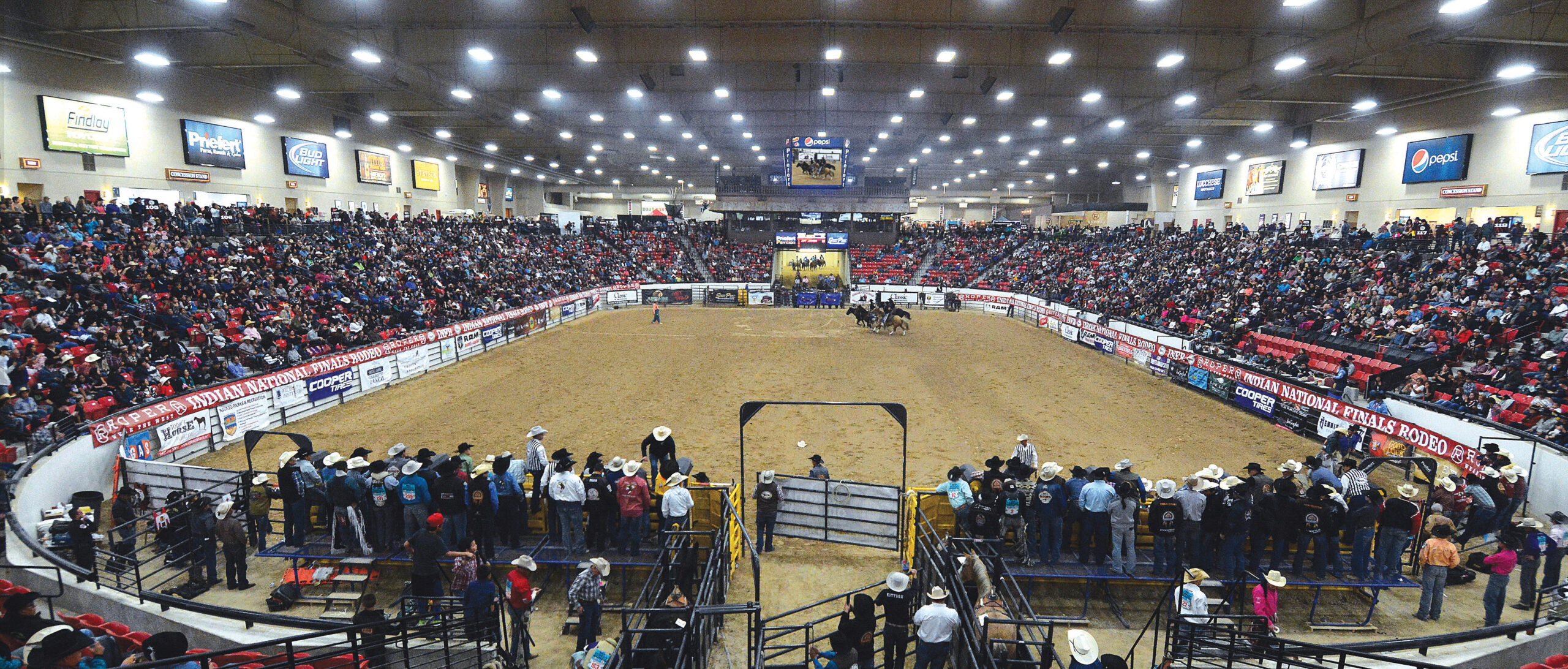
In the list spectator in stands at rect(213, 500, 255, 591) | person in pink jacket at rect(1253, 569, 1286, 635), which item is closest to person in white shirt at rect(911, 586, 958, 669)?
person in pink jacket at rect(1253, 569, 1286, 635)

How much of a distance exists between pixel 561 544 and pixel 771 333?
71.3 feet

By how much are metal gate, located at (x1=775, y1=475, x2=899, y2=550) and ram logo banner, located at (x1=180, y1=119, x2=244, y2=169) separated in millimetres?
29595

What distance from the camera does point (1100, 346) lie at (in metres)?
26.9

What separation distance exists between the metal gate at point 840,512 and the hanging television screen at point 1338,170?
105 ft

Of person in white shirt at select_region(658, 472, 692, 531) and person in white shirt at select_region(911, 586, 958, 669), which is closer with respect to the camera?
person in white shirt at select_region(911, 586, 958, 669)

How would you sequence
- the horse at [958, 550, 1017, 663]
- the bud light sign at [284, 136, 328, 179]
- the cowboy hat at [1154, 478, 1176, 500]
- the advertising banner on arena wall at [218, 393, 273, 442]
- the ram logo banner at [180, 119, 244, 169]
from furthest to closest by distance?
1. the bud light sign at [284, 136, 328, 179]
2. the ram logo banner at [180, 119, 244, 169]
3. the advertising banner on arena wall at [218, 393, 273, 442]
4. the cowboy hat at [1154, 478, 1176, 500]
5. the horse at [958, 550, 1017, 663]

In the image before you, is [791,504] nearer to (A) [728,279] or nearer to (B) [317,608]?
(B) [317,608]

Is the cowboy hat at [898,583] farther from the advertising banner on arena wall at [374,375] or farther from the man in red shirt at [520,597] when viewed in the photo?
the advertising banner on arena wall at [374,375]

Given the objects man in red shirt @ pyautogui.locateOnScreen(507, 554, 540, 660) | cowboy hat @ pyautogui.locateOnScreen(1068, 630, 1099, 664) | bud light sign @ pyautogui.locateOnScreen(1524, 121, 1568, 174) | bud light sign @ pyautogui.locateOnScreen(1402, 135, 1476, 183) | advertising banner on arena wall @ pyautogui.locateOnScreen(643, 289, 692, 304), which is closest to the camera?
cowboy hat @ pyautogui.locateOnScreen(1068, 630, 1099, 664)

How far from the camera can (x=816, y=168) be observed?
1267 inches

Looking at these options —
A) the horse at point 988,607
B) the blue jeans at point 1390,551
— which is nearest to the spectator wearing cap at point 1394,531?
the blue jeans at point 1390,551

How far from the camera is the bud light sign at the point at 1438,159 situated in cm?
A: 2473

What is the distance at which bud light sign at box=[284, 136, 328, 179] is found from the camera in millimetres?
30266

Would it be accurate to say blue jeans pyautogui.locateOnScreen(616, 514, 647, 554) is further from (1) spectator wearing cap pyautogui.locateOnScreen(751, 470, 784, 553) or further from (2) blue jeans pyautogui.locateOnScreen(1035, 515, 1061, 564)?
(2) blue jeans pyautogui.locateOnScreen(1035, 515, 1061, 564)
